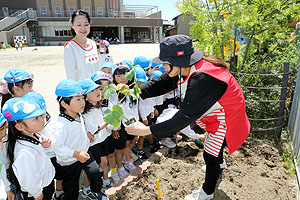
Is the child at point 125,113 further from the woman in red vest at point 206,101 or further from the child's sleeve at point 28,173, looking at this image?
the child's sleeve at point 28,173

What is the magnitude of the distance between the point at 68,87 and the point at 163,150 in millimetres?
1839

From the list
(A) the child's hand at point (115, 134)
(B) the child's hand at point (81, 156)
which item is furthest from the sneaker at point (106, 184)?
(B) the child's hand at point (81, 156)

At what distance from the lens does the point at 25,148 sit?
1802 millimetres

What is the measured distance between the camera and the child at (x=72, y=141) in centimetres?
213

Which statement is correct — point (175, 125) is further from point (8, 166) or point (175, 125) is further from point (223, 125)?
point (8, 166)

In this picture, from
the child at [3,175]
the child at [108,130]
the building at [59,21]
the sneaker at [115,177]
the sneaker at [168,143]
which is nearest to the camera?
the child at [3,175]

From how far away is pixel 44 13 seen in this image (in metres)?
35.8

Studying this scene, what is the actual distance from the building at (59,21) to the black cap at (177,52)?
110 feet

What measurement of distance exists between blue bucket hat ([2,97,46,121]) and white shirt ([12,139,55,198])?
0.71 feet

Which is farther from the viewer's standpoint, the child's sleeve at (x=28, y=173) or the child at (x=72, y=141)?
the child at (x=72, y=141)

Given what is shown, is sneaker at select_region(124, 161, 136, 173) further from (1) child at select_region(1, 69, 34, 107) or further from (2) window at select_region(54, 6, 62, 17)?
(2) window at select_region(54, 6, 62, 17)

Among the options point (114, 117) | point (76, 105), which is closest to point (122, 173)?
point (76, 105)

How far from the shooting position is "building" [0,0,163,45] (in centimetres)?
3394

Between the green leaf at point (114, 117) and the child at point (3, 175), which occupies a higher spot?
the green leaf at point (114, 117)
